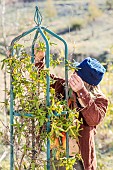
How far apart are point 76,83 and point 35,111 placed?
0.32m

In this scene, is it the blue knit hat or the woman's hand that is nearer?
the woman's hand

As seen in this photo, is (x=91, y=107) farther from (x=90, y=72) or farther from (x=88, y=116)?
(x=90, y=72)

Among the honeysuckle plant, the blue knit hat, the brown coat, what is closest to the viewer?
the honeysuckle plant

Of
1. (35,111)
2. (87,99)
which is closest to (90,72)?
(87,99)

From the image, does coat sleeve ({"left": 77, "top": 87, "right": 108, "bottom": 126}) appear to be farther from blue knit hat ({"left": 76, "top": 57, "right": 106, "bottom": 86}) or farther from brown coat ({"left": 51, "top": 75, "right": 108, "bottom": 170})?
blue knit hat ({"left": 76, "top": 57, "right": 106, "bottom": 86})

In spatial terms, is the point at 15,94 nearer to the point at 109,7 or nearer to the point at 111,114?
the point at 111,114

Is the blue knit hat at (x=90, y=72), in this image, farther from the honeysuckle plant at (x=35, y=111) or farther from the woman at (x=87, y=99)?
the honeysuckle plant at (x=35, y=111)

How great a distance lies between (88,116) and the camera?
11.1 feet

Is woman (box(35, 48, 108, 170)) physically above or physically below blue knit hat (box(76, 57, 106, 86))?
below

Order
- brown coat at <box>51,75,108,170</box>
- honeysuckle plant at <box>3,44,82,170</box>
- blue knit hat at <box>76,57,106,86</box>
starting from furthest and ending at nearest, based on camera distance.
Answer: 1. blue knit hat at <box>76,57,106,86</box>
2. brown coat at <box>51,75,108,170</box>
3. honeysuckle plant at <box>3,44,82,170</box>

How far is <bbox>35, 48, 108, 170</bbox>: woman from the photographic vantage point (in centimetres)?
329

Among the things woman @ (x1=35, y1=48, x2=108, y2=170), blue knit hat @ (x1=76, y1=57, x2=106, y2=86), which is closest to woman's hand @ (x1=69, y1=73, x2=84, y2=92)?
woman @ (x1=35, y1=48, x2=108, y2=170)

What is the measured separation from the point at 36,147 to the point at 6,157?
9.94ft

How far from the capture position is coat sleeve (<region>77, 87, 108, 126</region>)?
3292 millimetres
